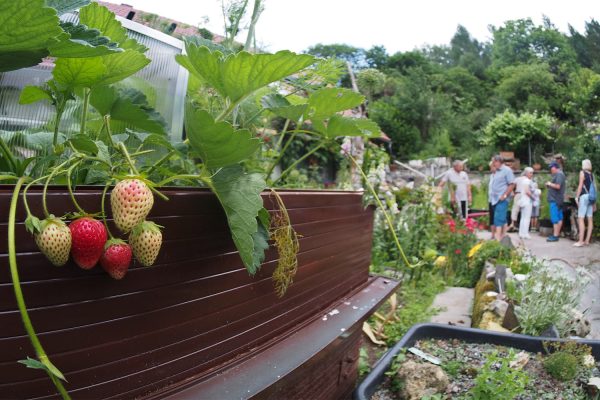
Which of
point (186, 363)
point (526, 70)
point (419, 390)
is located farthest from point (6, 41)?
point (526, 70)

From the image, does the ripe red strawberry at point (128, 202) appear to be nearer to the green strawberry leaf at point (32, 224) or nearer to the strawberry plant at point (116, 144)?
the strawberry plant at point (116, 144)

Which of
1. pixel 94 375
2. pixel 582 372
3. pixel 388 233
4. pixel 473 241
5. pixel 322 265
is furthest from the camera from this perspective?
pixel 473 241

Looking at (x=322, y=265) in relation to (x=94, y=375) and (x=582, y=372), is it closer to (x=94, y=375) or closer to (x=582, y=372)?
(x=94, y=375)

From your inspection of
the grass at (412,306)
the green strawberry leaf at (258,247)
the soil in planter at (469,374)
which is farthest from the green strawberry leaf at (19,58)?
the grass at (412,306)

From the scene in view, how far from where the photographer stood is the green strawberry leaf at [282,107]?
1.26 m

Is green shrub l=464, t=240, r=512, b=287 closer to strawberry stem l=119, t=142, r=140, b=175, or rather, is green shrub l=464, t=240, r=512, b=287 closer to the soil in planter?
the soil in planter

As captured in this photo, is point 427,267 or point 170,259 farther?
point 427,267

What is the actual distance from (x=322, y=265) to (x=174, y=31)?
1087 mm

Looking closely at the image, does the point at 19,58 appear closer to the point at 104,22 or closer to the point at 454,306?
the point at 104,22

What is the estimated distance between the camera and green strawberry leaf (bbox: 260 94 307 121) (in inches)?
49.8

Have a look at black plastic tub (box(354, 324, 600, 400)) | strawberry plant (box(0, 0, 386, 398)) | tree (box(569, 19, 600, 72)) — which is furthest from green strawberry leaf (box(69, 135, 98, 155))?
tree (box(569, 19, 600, 72))

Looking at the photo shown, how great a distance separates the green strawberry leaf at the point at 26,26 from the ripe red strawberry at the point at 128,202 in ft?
0.76

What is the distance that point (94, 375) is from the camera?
2.93 ft

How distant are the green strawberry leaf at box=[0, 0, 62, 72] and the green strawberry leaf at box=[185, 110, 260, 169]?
243 mm
